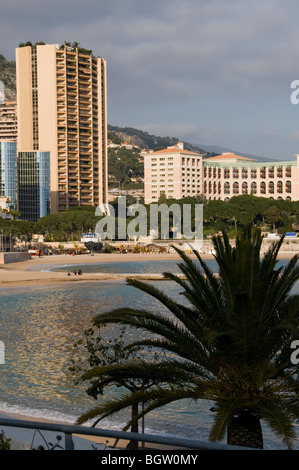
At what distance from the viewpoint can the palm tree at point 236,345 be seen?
31.6 ft

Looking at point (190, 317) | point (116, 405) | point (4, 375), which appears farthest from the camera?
point (4, 375)

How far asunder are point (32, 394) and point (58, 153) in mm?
139218

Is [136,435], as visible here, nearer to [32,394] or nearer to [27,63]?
[32,394]

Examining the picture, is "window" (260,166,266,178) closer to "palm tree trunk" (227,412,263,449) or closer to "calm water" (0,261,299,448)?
"calm water" (0,261,299,448)

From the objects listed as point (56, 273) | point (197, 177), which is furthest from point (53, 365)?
point (197, 177)

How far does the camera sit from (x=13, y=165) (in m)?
142

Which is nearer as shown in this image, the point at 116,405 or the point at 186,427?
the point at 116,405

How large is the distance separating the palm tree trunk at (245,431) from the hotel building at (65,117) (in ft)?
464

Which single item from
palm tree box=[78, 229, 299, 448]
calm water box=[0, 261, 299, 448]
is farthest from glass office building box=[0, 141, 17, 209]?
palm tree box=[78, 229, 299, 448]

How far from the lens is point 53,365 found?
21.3 m

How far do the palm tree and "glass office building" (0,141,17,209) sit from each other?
446ft

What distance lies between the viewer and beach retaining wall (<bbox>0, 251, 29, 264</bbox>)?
76.5m

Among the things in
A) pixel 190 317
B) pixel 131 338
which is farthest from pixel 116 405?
pixel 131 338

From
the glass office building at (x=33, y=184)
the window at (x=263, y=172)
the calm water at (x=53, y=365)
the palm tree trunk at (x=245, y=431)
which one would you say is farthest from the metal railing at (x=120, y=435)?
the window at (x=263, y=172)
